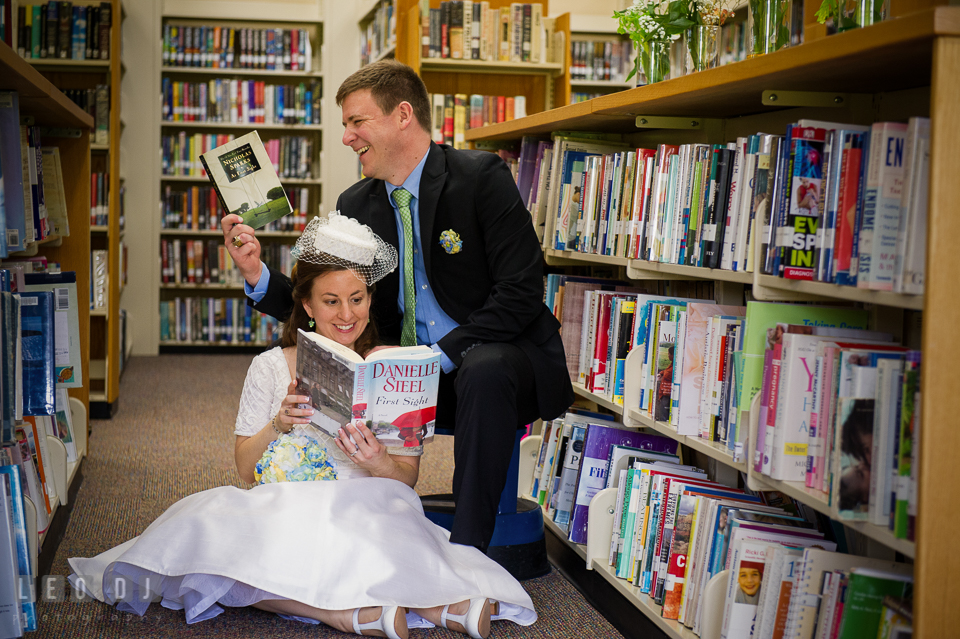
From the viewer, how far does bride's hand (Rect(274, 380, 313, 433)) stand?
1.87 m

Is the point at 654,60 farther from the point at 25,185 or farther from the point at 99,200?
the point at 99,200

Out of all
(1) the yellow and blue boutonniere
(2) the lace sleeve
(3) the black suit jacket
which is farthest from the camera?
(1) the yellow and blue boutonniere

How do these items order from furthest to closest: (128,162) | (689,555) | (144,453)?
(128,162) < (144,453) < (689,555)

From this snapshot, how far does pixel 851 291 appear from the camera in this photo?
1345 mm

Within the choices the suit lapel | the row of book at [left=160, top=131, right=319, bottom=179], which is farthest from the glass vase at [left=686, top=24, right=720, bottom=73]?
the row of book at [left=160, top=131, right=319, bottom=179]

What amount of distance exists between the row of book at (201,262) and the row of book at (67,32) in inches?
57.5

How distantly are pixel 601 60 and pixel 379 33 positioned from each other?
1437 mm

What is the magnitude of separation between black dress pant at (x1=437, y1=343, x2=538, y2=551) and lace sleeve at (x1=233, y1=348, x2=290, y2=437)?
418 mm

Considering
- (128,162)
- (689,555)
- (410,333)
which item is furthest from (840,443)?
(128,162)

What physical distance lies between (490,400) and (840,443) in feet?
2.67

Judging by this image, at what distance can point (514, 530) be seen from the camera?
2236mm

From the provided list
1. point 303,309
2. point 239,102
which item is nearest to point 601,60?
point 239,102

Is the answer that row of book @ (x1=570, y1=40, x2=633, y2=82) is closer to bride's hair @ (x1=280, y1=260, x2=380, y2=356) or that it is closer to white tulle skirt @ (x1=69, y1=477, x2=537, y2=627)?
bride's hair @ (x1=280, y1=260, x2=380, y2=356)

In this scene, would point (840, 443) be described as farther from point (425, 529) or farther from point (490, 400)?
point (425, 529)
